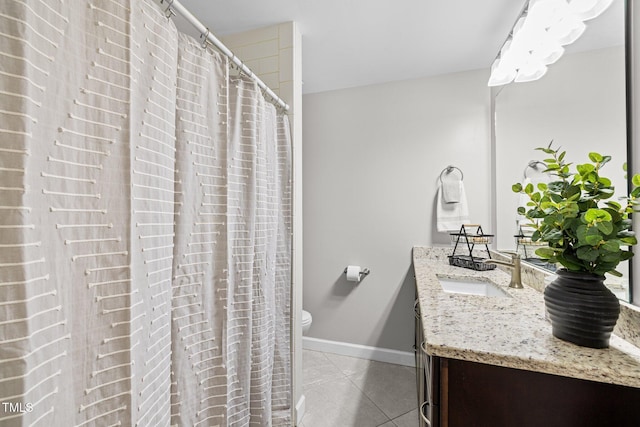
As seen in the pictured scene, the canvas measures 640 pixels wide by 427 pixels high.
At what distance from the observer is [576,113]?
1.12 m

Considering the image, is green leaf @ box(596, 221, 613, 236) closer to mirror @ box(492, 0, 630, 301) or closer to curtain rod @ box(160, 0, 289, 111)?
mirror @ box(492, 0, 630, 301)

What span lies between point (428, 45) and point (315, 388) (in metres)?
2.62

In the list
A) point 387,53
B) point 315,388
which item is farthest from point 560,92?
point 315,388

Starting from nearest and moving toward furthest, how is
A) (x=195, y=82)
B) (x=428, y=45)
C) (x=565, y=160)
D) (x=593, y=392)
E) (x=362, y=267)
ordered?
(x=593, y=392), (x=195, y=82), (x=565, y=160), (x=428, y=45), (x=362, y=267)

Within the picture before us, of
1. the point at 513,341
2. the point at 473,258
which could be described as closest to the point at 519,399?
the point at 513,341

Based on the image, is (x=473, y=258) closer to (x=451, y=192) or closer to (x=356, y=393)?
(x=451, y=192)

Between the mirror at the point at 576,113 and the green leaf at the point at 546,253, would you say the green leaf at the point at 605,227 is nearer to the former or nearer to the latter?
the green leaf at the point at 546,253

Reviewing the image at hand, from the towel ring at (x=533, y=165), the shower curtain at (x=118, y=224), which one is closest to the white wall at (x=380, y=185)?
the towel ring at (x=533, y=165)

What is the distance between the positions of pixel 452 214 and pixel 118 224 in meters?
2.17

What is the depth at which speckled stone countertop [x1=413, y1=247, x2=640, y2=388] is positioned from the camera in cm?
65

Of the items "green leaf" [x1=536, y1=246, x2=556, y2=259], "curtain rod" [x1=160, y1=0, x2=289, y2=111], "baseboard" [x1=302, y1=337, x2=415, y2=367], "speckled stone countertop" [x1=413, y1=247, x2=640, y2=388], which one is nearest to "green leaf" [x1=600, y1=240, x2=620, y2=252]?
"green leaf" [x1=536, y1=246, x2=556, y2=259]

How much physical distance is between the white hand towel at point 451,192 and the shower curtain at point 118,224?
66.6 inches

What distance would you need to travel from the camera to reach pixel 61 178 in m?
0.54

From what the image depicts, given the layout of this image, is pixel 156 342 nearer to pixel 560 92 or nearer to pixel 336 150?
pixel 560 92
